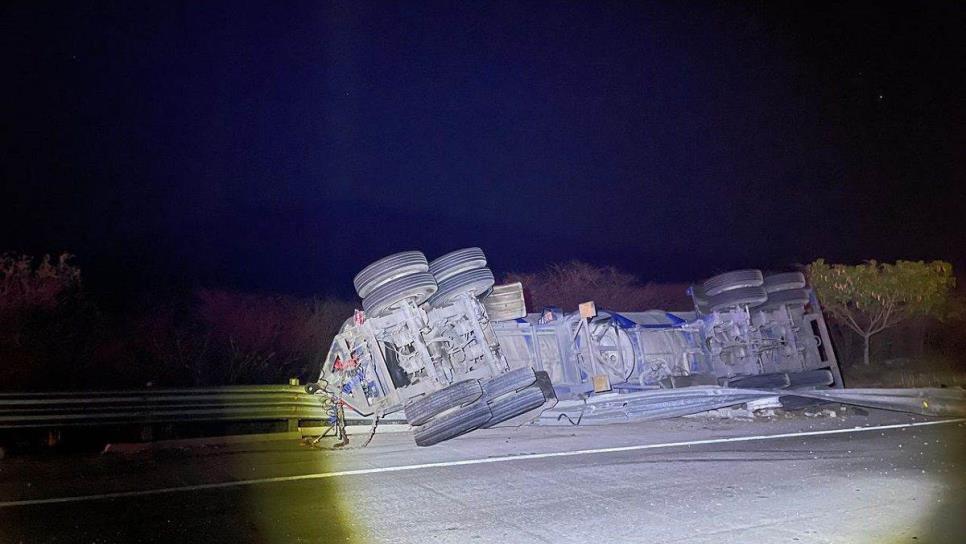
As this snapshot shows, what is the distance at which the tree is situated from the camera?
79.8ft

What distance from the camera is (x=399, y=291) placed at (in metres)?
Answer: 8.50

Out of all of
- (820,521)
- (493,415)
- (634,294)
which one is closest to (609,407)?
(493,415)

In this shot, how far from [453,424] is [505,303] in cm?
255

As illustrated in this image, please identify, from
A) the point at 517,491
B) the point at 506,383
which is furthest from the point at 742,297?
the point at 517,491

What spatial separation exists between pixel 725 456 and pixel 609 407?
9.25 ft

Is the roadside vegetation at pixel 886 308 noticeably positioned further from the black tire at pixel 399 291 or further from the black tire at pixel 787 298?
the black tire at pixel 399 291

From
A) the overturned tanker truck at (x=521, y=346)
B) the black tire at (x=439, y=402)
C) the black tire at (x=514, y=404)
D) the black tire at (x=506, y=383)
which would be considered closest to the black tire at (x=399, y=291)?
the overturned tanker truck at (x=521, y=346)

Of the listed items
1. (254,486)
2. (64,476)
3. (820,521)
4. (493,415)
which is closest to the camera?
(820,521)

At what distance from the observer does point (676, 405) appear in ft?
33.2

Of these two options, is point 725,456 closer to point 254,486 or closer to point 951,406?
point 254,486

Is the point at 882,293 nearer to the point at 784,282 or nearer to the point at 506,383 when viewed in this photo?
the point at 784,282

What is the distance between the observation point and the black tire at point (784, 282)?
A: 473 inches

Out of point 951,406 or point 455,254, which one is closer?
point 455,254

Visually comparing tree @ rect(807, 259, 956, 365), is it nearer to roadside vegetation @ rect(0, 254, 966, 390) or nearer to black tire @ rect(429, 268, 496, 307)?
roadside vegetation @ rect(0, 254, 966, 390)
